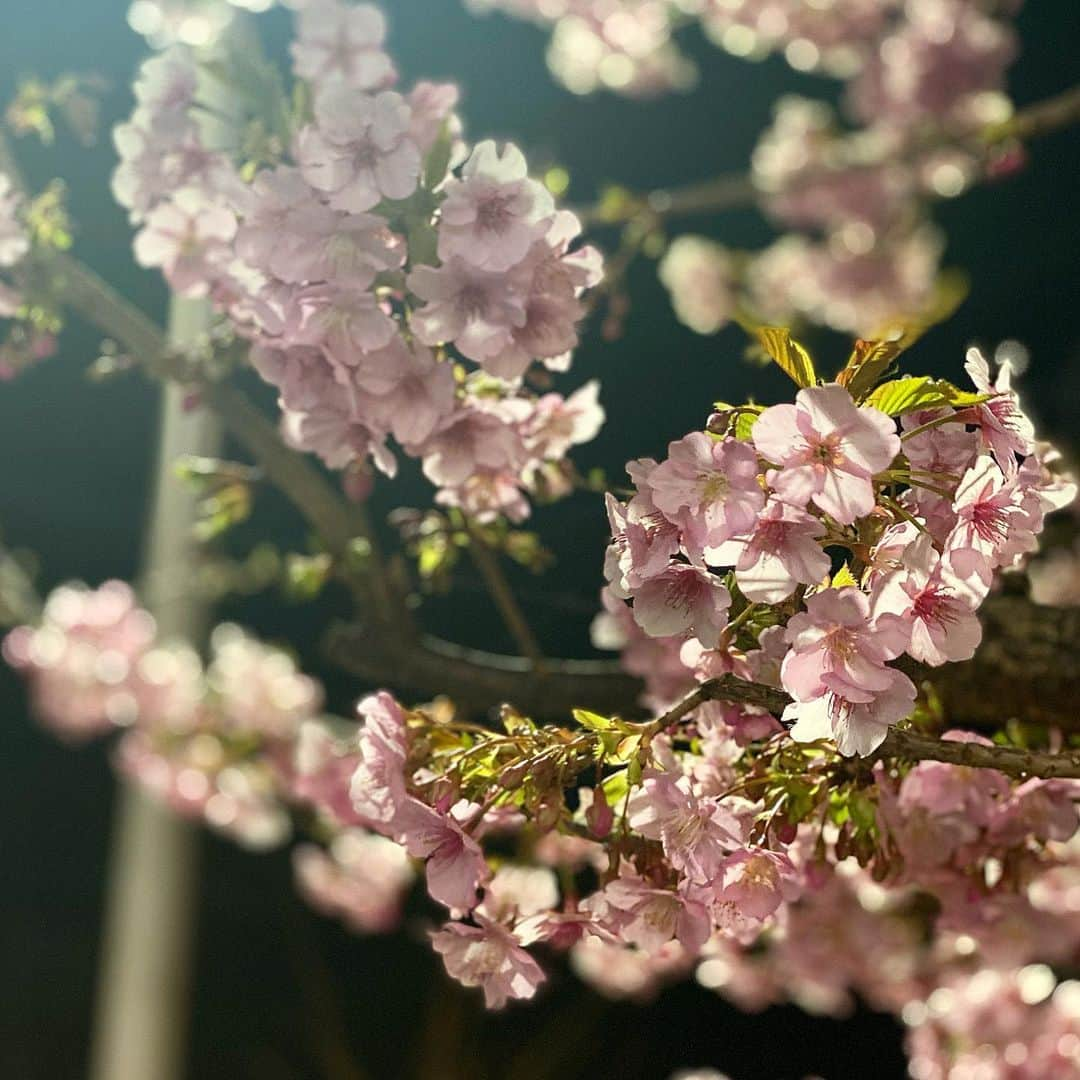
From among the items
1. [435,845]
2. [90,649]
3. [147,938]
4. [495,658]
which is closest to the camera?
[435,845]

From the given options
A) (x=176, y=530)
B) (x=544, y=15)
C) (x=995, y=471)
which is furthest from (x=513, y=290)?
(x=544, y=15)

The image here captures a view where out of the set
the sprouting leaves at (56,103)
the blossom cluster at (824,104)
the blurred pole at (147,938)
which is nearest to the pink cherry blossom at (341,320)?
→ the sprouting leaves at (56,103)

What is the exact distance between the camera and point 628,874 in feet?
2.02

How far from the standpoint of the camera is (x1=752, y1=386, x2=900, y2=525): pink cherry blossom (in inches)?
18.6

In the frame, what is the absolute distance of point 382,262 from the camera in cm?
70

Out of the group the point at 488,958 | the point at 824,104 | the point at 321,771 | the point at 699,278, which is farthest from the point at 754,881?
the point at 824,104

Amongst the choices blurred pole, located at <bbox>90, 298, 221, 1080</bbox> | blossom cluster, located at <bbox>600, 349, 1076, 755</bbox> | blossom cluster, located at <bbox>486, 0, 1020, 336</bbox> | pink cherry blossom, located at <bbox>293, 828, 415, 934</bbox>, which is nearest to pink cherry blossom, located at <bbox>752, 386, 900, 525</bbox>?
blossom cluster, located at <bbox>600, 349, 1076, 755</bbox>

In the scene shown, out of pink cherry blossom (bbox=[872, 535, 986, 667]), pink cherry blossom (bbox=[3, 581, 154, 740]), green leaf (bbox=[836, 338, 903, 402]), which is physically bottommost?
pink cherry blossom (bbox=[872, 535, 986, 667])

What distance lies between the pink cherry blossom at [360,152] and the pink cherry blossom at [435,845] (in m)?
0.38

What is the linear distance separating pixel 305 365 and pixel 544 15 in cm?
289

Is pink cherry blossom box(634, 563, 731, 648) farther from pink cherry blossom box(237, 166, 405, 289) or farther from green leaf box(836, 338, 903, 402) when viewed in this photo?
pink cherry blossom box(237, 166, 405, 289)

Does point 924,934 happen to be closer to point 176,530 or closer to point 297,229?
point 297,229

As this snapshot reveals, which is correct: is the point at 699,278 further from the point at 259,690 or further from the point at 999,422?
the point at 999,422

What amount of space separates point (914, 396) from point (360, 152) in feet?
1.30
